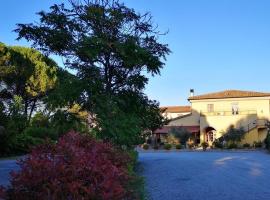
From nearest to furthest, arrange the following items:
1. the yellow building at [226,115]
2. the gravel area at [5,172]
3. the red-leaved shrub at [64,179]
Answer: the red-leaved shrub at [64,179] → the gravel area at [5,172] → the yellow building at [226,115]

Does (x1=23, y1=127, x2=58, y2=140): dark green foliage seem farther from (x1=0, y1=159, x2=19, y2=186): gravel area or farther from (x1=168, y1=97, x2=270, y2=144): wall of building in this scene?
(x1=168, y1=97, x2=270, y2=144): wall of building

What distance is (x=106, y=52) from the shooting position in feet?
68.8

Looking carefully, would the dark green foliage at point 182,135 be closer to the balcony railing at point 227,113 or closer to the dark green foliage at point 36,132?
the balcony railing at point 227,113

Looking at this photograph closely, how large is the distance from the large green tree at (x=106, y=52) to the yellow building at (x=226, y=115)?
34407mm

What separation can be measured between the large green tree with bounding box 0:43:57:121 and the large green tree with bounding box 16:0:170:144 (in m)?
23.4

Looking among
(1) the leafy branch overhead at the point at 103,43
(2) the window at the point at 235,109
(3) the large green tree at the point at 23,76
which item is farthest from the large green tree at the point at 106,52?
(2) the window at the point at 235,109

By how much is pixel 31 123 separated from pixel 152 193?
32.6 meters

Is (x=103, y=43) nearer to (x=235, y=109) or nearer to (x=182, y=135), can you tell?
(x=182, y=135)

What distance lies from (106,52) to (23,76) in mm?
28076

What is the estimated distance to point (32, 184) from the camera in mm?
4336

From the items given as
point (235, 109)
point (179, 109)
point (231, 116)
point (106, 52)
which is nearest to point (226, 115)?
point (231, 116)

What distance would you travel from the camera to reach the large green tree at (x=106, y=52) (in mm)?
20453

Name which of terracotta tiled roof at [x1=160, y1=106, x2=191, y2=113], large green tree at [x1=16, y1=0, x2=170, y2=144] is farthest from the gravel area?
terracotta tiled roof at [x1=160, y1=106, x2=191, y2=113]

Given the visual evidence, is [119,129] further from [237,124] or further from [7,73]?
[237,124]
